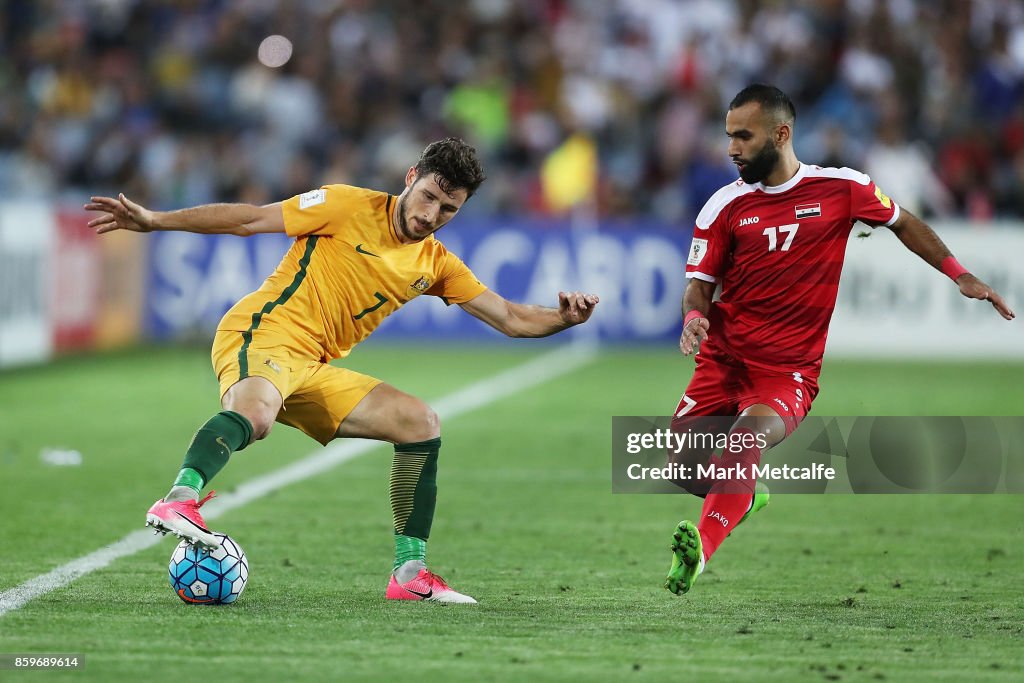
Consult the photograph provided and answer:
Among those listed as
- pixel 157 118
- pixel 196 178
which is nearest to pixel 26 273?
pixel 196 178

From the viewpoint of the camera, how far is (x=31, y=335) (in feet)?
54.1

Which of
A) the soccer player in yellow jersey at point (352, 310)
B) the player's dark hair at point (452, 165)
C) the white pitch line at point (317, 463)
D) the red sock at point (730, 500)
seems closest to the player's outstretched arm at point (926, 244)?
the red sock at point (730, 500)

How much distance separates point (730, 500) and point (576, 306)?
981 millimetres

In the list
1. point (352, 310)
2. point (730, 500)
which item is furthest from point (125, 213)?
point (730, 500)

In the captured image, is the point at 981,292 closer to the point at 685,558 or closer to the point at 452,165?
the point at 685,558

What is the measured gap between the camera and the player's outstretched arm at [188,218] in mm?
5949

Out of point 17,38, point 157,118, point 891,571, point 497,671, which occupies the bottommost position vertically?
point 497,671

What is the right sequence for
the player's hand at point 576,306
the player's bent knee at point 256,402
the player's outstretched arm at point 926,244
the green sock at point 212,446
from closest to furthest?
the green sock at point 212,446
the player's bent knee at point 256,402
the player's hand at point 576,306
the player's outstretched arm at point 926,244

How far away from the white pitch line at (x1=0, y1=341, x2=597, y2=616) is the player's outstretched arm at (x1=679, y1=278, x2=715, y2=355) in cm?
263

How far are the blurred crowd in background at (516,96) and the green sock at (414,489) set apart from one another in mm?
12410

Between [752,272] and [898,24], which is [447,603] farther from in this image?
[898,24]

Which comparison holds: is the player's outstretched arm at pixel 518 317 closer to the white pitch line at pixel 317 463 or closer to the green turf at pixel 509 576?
the green turf at pixel 509 576

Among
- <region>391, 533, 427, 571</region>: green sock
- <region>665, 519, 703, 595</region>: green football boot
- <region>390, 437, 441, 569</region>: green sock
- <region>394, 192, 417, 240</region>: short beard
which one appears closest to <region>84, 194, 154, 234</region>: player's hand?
<region>394, 192, 417, 240</region>: short beard

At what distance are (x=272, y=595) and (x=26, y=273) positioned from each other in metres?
10.8
